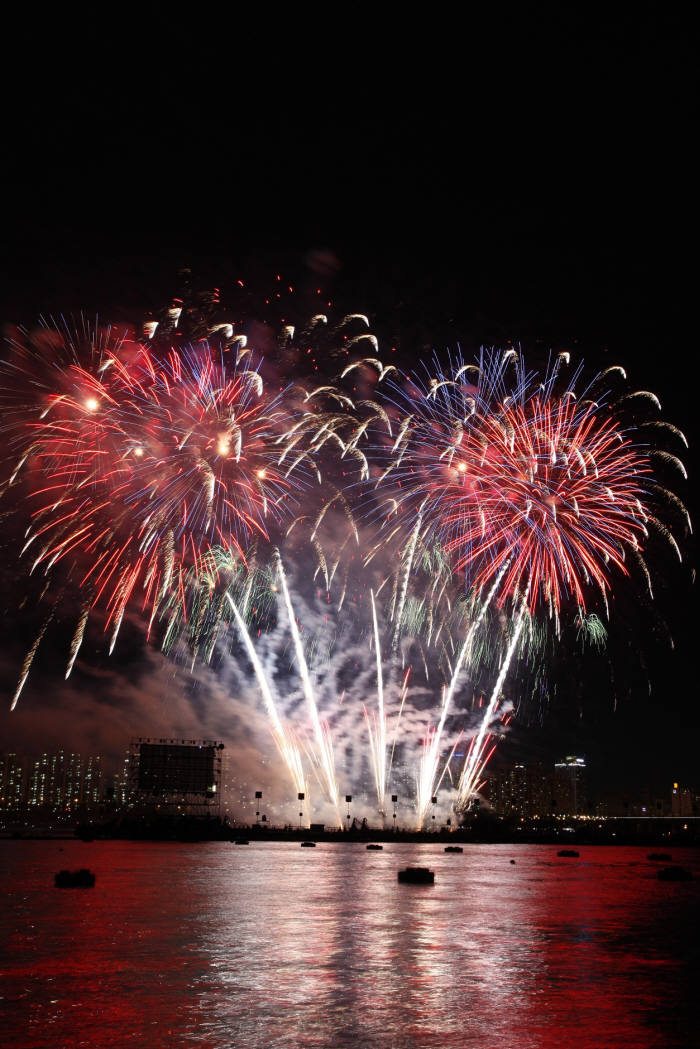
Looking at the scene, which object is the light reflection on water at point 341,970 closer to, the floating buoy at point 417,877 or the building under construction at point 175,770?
the floating buoy at point 417,877

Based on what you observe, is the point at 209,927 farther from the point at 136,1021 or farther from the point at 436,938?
the point at 136,1021

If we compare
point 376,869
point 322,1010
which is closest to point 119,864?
point 376,869

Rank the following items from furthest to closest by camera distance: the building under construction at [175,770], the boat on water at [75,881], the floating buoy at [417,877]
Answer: the building under construction at [175,770] → the floating buoy at [417,877] → the boat on water at [75,881]

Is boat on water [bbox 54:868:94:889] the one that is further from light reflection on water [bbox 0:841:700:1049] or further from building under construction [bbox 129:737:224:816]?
building under construction [bbox 129:737:224:816]

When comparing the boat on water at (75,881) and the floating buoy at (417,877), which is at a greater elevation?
the boat on water at (75,881)

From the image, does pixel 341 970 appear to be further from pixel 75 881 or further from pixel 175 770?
pixel 175 770

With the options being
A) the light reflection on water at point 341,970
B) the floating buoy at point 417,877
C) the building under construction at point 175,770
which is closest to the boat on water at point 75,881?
the light reflection on water at point 341,970

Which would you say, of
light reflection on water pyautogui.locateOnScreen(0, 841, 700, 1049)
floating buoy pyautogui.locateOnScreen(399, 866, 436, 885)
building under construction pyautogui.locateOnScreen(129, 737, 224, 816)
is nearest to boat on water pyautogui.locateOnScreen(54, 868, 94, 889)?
light reflection on water pyautogui.locateOnScreen(0, 841, 700, 1049)
